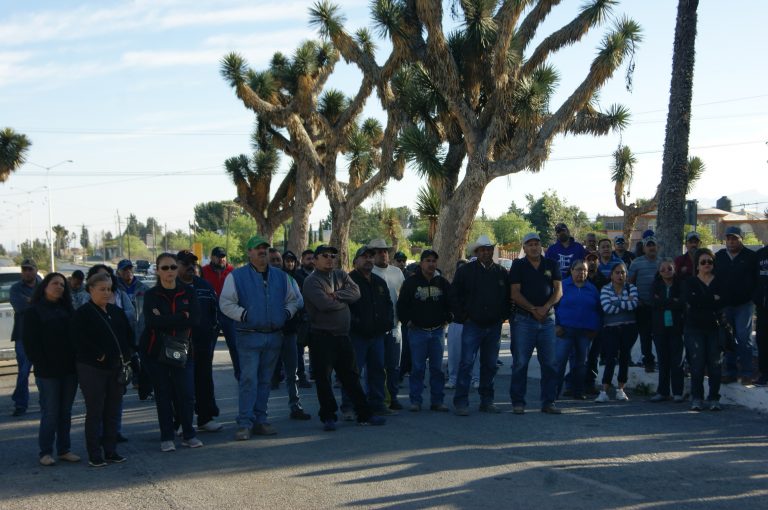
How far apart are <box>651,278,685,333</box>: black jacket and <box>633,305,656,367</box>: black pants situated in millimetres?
721

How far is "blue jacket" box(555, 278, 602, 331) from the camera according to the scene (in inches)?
392

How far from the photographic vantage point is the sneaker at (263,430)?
26.8 feet

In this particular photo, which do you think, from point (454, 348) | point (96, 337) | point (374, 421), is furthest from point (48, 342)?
point (454, 348)

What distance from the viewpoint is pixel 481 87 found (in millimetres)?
18750

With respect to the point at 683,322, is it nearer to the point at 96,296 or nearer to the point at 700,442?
the point at 700,442

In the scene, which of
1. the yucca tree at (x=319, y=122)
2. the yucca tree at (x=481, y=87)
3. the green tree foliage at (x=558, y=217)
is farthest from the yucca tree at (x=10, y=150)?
the green tree foliage at (x=558, y=217)

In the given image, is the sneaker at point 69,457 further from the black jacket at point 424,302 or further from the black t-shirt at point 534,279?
the black t-shirt at point 534,279

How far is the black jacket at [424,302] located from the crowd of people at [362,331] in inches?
0.6

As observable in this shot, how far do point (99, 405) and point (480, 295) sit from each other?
4.12 metres

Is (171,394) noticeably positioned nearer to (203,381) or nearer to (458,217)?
(203,381)

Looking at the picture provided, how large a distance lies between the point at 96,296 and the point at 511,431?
412cm

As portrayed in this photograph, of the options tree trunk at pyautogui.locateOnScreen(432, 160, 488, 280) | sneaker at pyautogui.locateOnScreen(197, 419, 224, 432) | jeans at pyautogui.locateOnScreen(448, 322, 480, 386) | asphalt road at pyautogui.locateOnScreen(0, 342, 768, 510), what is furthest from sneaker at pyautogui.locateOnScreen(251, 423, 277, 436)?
tree trunk at pyautogui.locateOnScreen(432, 160, 488, 280)

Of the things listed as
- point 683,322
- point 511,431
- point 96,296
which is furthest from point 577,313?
point 96,296

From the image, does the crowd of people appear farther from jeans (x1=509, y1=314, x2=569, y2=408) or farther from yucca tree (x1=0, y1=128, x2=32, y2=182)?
yucca tree (x1=0, y1=128, x2=32, y2=182)
